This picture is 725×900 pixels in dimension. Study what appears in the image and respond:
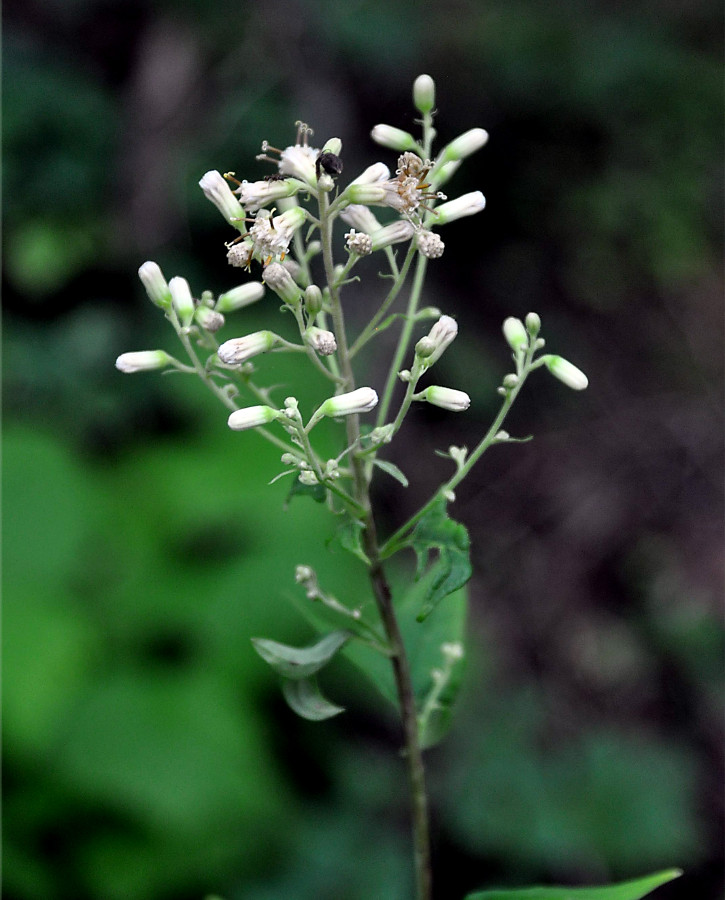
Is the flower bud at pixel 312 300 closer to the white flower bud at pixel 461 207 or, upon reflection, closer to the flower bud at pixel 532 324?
the white flower bud at pixel 461 207

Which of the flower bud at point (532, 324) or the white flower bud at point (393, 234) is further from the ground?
the white flower bud at point (393, 234)

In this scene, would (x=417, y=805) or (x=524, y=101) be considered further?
(x=524, y=101)

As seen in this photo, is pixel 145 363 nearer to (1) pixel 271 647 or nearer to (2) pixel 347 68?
(1) pixel 271 647

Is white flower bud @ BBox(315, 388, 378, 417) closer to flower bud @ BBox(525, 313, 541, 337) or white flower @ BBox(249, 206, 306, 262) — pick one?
white flower @ BBox(249, 206, 306, 262)

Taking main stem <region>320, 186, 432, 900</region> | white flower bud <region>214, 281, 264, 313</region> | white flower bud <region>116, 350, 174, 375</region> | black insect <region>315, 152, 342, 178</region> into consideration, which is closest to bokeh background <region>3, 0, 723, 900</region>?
main stem <region>320, 186, 432, 900</region>

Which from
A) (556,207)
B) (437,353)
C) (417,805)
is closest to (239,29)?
(556,207)

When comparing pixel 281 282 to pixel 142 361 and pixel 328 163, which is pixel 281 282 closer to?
pixel 328 163

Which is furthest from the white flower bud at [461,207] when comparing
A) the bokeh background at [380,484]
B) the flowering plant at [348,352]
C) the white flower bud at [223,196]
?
the bokeh background at [380,484]
